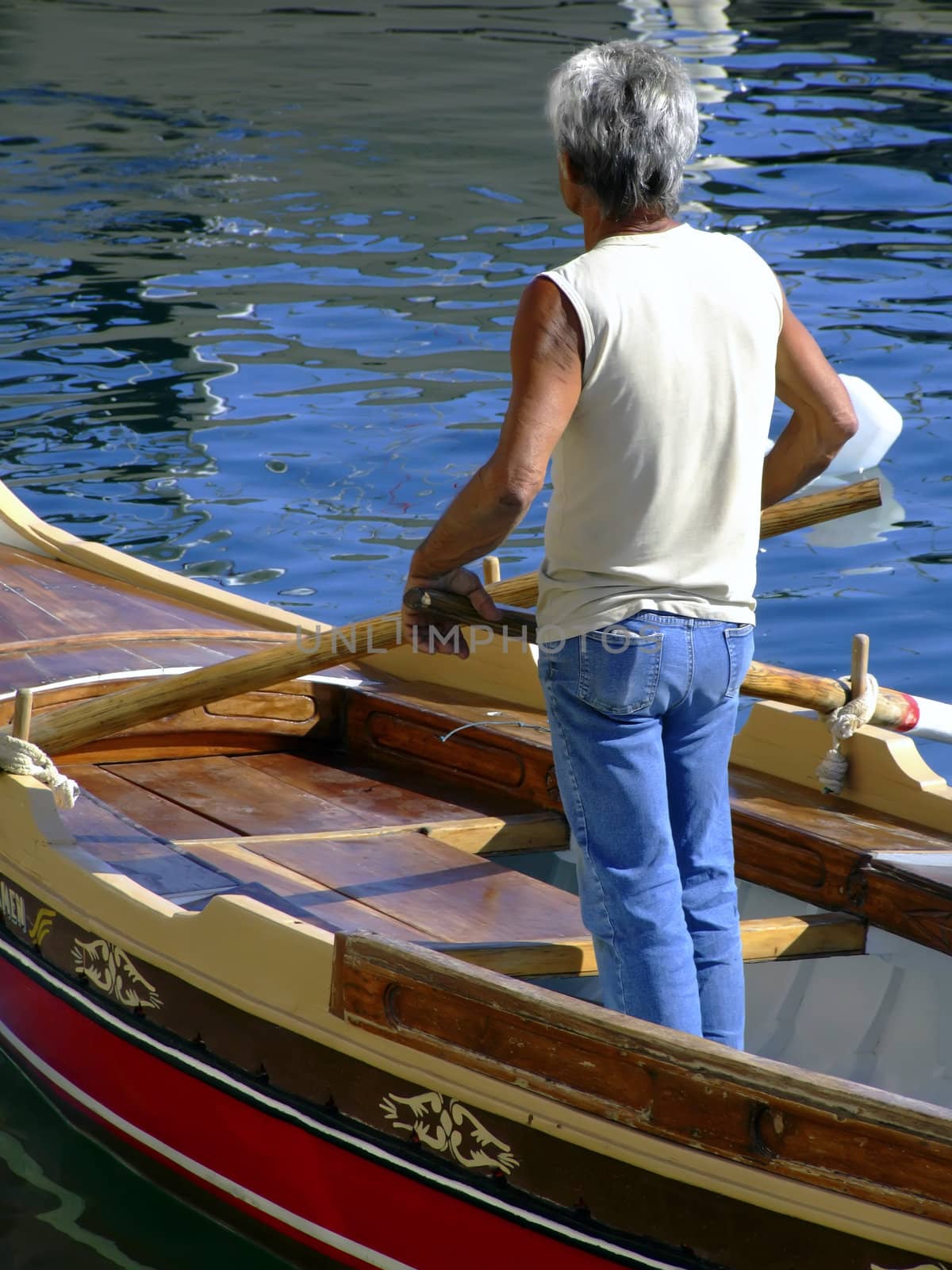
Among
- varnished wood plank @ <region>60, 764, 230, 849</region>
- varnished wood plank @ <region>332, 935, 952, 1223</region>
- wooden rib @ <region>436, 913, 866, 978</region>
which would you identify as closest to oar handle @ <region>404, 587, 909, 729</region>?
wooden rib @ <region>436, 913, 866, 978</region>

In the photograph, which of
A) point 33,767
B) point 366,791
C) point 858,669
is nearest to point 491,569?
point 366,791

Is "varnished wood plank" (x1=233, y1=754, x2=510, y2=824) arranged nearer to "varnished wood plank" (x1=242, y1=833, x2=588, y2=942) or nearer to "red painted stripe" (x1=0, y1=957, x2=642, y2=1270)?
"varnished wood plank" (x1=242, y1=833, x2=588, y2=942)

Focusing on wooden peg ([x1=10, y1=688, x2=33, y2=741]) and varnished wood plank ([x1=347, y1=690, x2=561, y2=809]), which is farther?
varnished wood plank ([x1=347, y1=690, x2=561, y2=809])

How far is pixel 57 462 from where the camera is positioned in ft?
29.7

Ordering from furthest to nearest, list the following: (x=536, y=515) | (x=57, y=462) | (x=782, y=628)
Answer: (x=57, y=462) < (x=536, y=515) < (x=782, y=628)

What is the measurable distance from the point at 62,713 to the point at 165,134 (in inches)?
555

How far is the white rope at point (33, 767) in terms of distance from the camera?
346 centimetres

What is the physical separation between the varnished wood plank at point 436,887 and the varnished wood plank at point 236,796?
6.5 inches

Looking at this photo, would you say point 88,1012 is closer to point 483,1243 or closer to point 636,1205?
point 483,1243

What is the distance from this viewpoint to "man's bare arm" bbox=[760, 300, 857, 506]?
8.49 feet

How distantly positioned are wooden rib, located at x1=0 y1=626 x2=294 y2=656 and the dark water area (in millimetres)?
1155

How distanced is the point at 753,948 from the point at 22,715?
166 cm

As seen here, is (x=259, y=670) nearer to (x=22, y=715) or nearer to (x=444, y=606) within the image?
(x=22, y=715)

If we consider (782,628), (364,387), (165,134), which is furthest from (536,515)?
(165,134)
